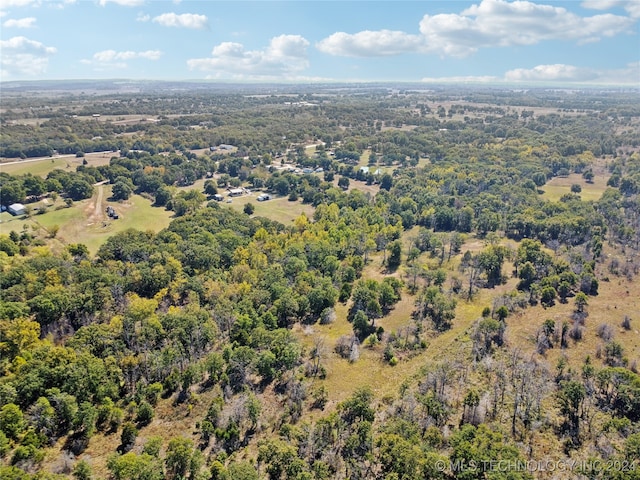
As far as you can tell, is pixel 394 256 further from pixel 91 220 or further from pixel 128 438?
pixel 91 220

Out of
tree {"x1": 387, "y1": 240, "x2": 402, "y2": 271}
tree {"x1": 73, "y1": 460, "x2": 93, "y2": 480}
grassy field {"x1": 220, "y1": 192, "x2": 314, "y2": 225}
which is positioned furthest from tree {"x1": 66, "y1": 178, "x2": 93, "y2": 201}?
tree {"x1": 73, "y1": 460, "x2": 93, "y2": 480}

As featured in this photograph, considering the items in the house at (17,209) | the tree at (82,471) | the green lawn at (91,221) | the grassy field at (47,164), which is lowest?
the tree at (82,471)

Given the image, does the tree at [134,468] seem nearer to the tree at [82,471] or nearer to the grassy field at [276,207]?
the tree at [82,471]

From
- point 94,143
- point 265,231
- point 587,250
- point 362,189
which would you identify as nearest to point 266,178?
point 362,189

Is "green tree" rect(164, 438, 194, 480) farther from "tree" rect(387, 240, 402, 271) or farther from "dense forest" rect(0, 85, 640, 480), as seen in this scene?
"tree" rect(387, 240, 402, 271)

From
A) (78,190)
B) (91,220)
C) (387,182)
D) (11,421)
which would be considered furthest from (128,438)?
(387,182)

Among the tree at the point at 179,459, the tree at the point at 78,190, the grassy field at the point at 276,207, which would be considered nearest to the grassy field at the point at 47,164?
the tree at the point at 78,190
